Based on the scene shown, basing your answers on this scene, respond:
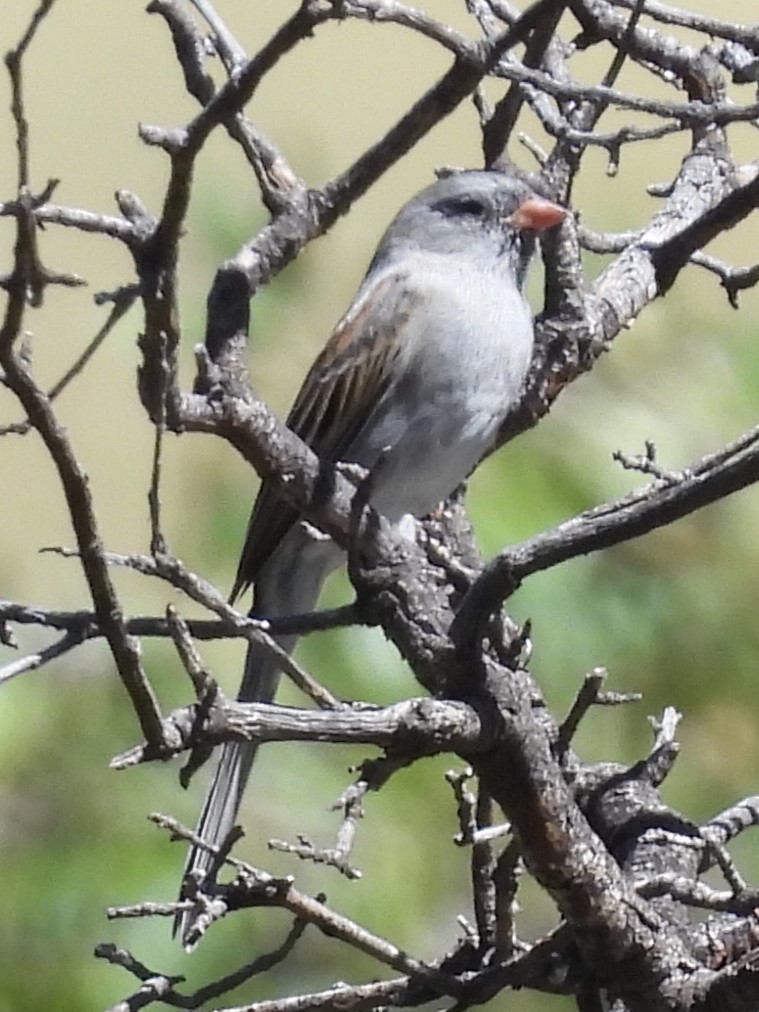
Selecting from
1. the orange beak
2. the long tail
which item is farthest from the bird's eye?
the long tail

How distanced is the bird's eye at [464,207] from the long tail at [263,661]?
0.67 m

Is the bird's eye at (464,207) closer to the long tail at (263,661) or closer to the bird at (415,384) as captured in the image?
the bird at (415,384)

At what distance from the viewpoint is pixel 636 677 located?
2734 millimetres

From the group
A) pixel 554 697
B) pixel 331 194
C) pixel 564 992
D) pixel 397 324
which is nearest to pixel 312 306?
pixel 397 324

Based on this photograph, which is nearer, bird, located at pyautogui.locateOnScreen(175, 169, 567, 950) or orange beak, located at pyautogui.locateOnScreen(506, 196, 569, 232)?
orange beak, located at pyautogui.locateOnScreen(506, 196, 569, 232)

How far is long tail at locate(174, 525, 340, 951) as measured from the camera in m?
2.26

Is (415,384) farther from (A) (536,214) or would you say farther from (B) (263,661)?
(B) (263,661)

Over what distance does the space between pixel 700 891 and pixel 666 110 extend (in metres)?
0.70

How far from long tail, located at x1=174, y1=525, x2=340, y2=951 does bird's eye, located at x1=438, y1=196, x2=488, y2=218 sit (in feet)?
2.19

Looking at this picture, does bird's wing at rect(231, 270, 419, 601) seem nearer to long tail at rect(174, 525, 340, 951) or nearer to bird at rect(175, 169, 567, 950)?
bird at rect(175, 169, 567, 950)

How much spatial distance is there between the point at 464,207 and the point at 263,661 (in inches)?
37.2

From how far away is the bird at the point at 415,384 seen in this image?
241cm

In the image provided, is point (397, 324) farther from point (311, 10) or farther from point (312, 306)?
point (311, 10)

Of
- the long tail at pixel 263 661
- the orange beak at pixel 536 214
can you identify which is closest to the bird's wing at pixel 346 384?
the long tail at pixel 263 661
